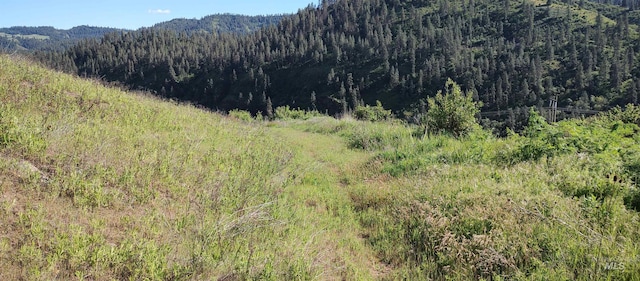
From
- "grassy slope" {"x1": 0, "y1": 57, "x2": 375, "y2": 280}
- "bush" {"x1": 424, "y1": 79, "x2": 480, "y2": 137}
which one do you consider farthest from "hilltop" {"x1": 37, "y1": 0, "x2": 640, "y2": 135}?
"grassy slope" {"x1": 0, "y1": 57, "x2": 375, "y2": 280}

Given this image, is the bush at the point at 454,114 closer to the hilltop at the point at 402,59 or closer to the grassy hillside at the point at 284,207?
the grassy hillside at the point at 284,207

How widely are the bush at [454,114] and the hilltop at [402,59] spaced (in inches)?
3231

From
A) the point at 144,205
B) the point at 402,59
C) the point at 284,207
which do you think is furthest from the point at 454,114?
the point at 402,59

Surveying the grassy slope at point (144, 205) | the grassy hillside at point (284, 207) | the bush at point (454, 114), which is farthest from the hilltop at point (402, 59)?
the grassy hillside at point (284, 207)

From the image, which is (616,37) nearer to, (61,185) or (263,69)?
(263,69)

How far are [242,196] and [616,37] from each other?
154795 millimetres

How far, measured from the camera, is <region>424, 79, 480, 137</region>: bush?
41.9 ft

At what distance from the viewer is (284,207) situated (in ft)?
18.8

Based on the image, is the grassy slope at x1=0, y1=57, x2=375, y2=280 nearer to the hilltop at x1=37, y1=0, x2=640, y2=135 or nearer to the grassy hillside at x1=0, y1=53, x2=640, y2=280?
the grassy hillside at x1=0, y1=53, x2=640, y2=280

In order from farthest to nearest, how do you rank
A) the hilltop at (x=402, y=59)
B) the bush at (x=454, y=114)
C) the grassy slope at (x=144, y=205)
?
the hilltop at (x=402, y=59), the bush at (x=454, y=114), the grassy slope at (x=144, y=205)

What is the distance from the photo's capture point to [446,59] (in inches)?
5128

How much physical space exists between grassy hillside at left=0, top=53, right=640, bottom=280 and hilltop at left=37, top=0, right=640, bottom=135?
281 feet

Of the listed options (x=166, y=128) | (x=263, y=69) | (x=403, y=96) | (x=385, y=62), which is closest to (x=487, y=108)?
(x=403, y=96)

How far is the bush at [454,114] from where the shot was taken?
41.9 feet
